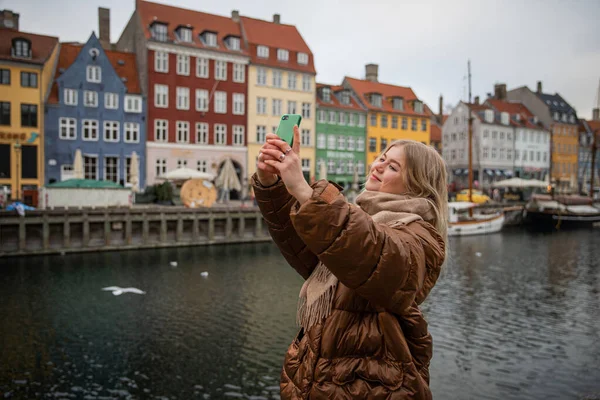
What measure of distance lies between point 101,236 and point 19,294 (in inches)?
401

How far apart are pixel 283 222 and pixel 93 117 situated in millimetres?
38104

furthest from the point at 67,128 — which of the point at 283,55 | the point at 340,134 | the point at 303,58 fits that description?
the point at 340,134

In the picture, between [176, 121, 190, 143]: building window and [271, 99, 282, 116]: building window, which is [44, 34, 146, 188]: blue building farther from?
[271, 99, 282, 116]: building window

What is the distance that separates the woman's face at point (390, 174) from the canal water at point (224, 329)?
25.3 feet

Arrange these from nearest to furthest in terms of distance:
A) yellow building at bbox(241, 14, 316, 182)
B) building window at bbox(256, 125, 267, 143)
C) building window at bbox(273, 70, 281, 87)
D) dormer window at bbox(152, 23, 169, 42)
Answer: dormer window at bbox(152, 23, 169, 42)
yellow building at bbox(241, 14, 316, 182)
building window at bbox(256, 125, 267, 143)
building window at bbox(273, 70, 281, 87)

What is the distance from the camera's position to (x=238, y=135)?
144 feet

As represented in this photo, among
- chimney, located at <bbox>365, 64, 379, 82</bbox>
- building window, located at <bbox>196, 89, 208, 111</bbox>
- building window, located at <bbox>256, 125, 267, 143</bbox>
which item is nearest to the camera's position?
building window, located at <bbox>196, 89, 208, 111</bbox>

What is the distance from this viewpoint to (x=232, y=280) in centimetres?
1933

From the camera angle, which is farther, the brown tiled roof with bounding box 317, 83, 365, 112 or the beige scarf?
the brown tiled roof with bounding box 317, 83, 365, 112

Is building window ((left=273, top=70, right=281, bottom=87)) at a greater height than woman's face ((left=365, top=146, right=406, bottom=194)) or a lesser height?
greater

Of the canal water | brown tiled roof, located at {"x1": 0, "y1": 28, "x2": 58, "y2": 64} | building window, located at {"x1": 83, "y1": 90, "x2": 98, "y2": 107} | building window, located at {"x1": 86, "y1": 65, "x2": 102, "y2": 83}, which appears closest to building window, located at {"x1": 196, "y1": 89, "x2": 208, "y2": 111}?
building window, located at {"x1": 86, "y1": 65, "x2": 102, "y2": 83}

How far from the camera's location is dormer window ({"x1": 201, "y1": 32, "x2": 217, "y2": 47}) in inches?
1666

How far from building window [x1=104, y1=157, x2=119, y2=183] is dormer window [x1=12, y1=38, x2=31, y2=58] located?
8.22m

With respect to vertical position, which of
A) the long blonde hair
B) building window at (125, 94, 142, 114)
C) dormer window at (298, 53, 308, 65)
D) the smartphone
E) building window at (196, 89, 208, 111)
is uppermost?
dormer window at (298, 53, 308, 65)
